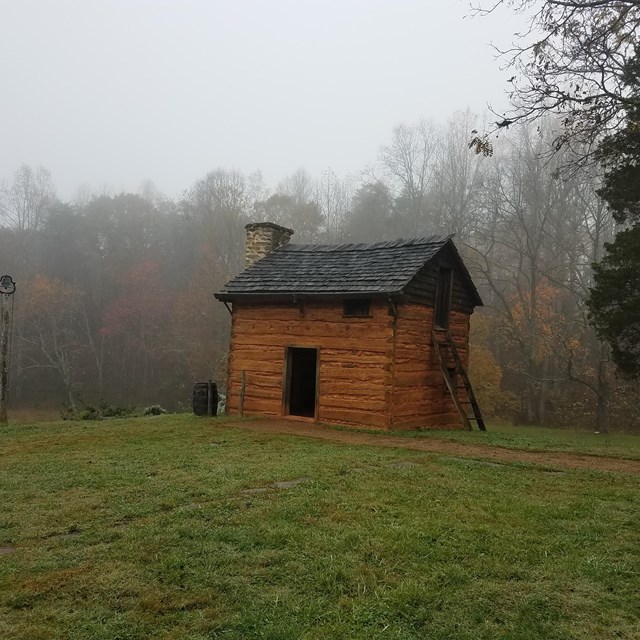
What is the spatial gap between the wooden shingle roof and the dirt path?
3.64m

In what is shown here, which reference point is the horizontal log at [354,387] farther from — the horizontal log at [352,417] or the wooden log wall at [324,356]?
the horizontal log at [352,417]

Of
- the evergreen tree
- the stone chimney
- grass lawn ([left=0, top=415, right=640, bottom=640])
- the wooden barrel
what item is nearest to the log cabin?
the wooden barrel

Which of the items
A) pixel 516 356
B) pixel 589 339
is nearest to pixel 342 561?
pixel 589 339

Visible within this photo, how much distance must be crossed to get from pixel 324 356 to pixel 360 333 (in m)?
1.26

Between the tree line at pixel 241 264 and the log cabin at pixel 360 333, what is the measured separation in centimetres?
1080

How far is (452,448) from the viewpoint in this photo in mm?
11273

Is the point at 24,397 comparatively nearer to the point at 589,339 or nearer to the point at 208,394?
the point at 208,394

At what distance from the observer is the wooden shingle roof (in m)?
15.0

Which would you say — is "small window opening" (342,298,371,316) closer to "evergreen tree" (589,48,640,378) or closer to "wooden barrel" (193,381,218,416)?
"wooden barrel" (193,381,218,416)

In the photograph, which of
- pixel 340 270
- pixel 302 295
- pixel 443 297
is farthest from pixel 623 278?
pixel 302 295

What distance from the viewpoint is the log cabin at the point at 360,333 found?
14.6m

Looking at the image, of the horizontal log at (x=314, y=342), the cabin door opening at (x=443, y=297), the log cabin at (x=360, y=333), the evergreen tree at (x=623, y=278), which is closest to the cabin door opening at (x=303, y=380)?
the log cabin at (x=360, y=333)

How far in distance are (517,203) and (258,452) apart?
26827mm

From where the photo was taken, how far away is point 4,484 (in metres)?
7.14
